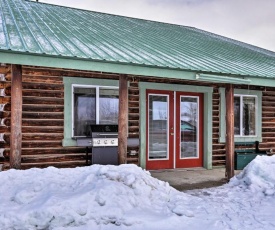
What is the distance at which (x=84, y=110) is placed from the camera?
8109 millimetres

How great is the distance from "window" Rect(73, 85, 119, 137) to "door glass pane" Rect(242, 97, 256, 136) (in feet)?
14.7

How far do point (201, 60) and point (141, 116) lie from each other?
229 cm

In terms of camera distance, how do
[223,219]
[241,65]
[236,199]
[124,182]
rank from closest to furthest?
1. [223,219]
2. [124,182]
3. [236,199]
4. [241,65]

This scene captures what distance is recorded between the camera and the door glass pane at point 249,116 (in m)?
10.2

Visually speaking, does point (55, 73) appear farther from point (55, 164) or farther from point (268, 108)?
point (268, 108)

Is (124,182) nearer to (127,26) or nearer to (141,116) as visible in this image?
(141,116)

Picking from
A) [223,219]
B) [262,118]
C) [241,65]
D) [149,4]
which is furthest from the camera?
[149,4]

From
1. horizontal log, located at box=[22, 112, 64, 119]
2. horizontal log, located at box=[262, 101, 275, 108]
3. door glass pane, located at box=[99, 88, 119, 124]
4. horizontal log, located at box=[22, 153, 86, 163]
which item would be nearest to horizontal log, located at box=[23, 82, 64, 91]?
horizontal log, located at box=[22, 112, 64, 119]

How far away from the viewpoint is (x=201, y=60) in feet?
25.0

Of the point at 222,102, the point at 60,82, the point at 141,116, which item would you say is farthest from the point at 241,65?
the point at 60,82

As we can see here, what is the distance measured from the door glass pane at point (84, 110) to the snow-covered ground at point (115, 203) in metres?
2.28

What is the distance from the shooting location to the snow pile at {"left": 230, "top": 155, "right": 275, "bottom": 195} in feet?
20.2

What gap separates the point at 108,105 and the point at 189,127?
109 inches

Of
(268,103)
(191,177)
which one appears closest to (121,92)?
(191,177)
